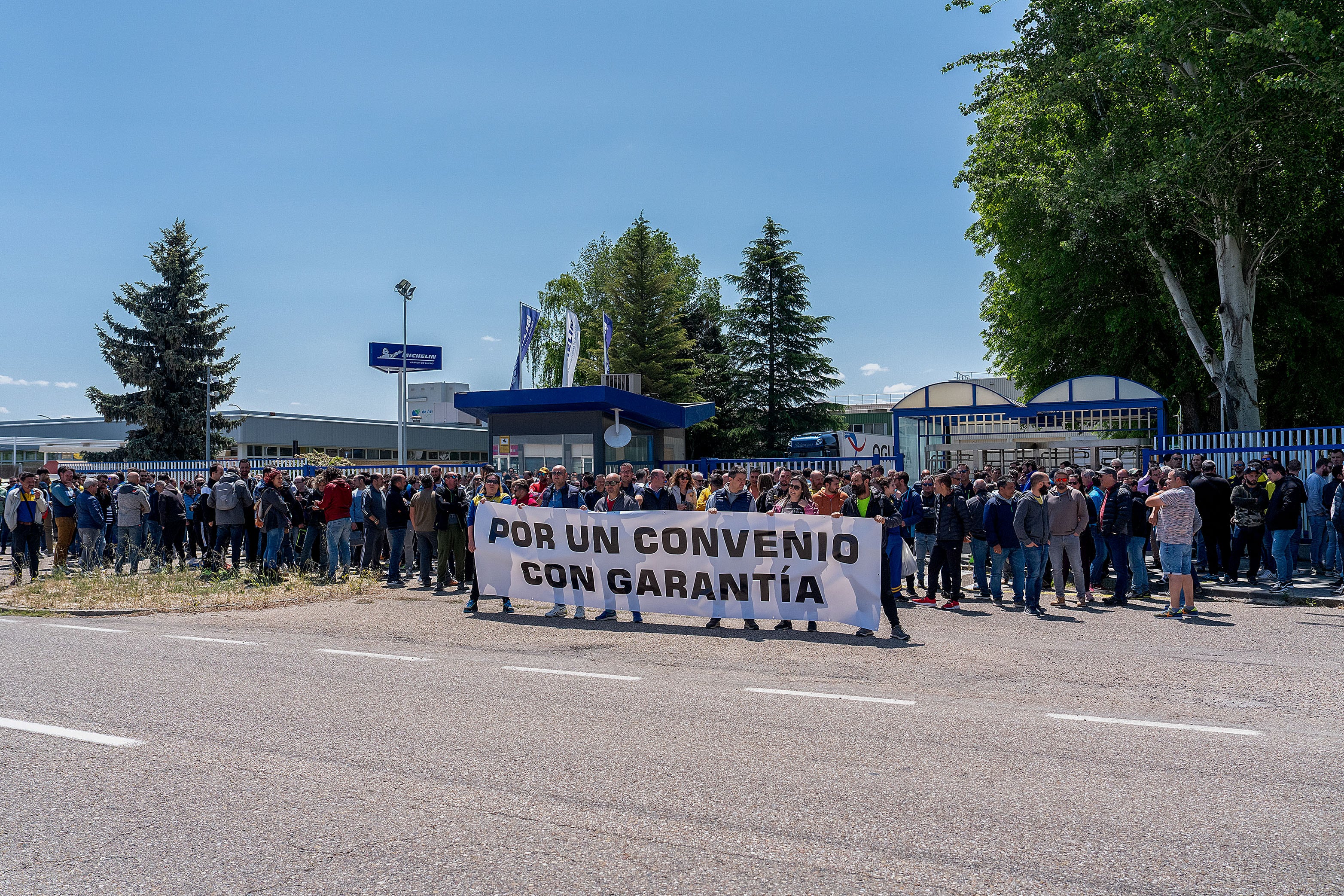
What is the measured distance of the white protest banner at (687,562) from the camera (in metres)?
10.9

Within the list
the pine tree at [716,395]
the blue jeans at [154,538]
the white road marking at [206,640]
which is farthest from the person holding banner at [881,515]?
the pine tree at [716,395]

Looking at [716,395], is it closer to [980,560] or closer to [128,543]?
[128,543]

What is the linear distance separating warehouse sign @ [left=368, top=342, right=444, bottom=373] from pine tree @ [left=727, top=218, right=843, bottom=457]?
1389 cm

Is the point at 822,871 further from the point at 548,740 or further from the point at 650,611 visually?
the point at 650,611

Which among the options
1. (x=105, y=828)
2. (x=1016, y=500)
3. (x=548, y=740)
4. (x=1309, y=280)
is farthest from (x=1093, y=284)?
(x=105, y=828)

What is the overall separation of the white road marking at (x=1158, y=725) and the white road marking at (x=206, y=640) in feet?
25.9

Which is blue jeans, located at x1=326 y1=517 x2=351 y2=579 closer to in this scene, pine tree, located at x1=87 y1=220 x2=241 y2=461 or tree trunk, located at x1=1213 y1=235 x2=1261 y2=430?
tree trunk, located at x1=1213 y1=235 x2=1261 y2=430

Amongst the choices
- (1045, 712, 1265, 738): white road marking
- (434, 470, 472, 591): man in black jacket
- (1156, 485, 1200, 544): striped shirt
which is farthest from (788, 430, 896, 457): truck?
(1045, 712, 1265, 738): white road marking

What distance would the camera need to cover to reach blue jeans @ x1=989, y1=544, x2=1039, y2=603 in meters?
13.0

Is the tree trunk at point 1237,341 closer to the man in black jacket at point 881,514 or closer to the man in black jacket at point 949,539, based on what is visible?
the man in black jacket at point 949,539

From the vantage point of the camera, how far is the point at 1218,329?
31656mm

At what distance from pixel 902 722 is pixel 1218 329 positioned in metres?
30.6

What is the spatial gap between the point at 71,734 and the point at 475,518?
712 centimetres

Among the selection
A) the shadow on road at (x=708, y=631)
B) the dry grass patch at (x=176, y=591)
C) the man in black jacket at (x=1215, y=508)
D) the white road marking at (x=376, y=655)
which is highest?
the man in black jacket at (x=1215, y=508)
